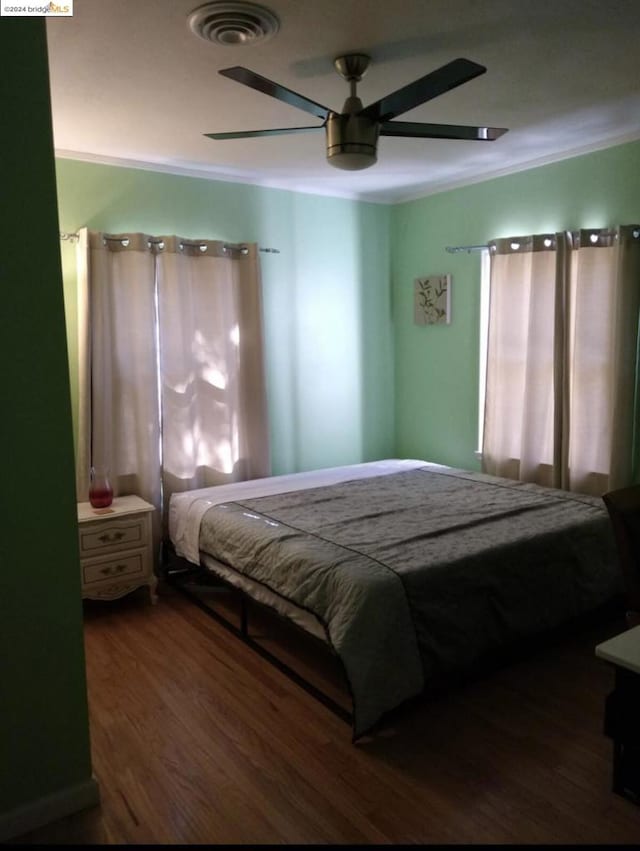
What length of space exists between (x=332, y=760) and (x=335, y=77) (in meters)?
2.65

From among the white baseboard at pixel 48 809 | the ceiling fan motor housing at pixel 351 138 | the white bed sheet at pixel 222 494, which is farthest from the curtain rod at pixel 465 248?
the white baseboard at pixel 48 809

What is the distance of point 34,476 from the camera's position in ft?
6.08

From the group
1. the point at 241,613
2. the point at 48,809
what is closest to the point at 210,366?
the point at 241,613

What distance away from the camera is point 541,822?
1.92 meters

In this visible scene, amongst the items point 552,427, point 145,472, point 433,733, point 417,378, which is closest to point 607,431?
point 552,427

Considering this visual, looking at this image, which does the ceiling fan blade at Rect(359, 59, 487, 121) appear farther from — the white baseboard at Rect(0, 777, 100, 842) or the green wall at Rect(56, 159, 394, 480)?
the white baseboard at Rect(0, 777, 100, 842)

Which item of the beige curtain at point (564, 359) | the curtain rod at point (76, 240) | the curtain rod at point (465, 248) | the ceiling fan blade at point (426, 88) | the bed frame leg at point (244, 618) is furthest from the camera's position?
the curtain rod at point (465, 248)

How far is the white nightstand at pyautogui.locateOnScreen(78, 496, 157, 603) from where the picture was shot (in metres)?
3.35

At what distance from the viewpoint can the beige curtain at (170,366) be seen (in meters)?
3.65

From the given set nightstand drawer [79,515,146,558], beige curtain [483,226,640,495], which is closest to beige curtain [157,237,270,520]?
nightstand drawer [79,515,146,558]

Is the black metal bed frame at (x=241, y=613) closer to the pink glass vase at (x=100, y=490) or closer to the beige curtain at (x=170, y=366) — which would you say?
the beige curtain at (x=170, y=366)

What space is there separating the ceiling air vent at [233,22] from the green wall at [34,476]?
55 cm

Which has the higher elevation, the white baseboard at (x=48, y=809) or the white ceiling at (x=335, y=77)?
the white ceiling at (x=335, y=77)

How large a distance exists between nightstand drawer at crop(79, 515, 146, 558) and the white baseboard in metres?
1.49
